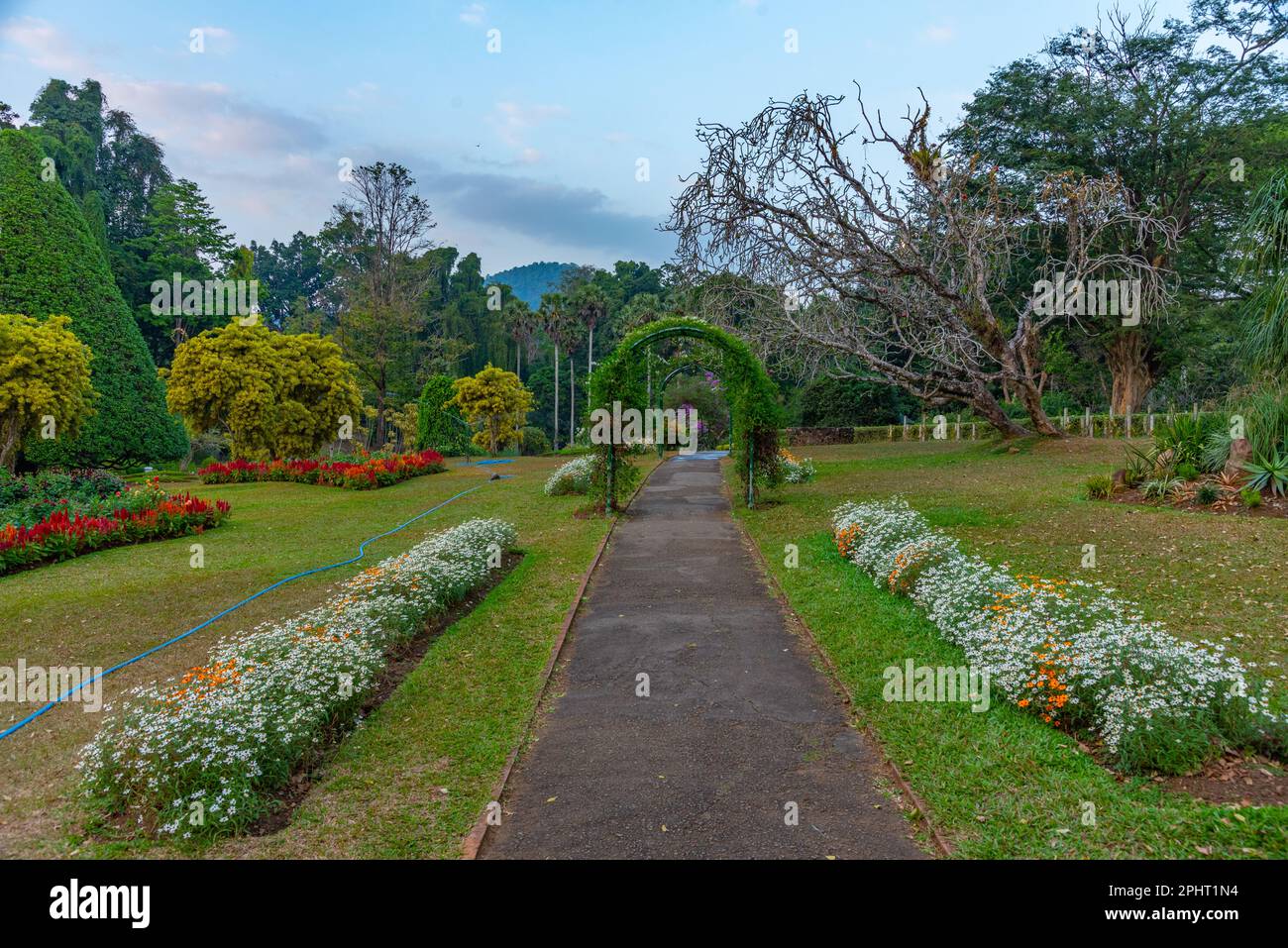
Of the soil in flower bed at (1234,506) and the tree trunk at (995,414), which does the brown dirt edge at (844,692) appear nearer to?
the soil in flower bed at (1234,506)

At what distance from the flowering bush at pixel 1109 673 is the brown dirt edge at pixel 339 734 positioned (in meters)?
4.77

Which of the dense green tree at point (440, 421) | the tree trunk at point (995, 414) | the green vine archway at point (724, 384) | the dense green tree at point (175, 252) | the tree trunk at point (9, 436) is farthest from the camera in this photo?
the dense green tree at point (175, 252)

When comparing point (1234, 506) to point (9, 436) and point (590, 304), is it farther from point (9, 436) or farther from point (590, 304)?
point (590, 304)

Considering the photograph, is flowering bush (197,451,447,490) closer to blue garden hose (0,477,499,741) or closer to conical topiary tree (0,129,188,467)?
conical topiary tree (0,129,188,467)

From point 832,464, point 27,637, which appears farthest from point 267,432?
point 832,464

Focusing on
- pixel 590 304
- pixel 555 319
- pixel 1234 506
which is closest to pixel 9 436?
pixel 1234 506

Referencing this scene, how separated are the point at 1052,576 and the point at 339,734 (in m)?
7.38

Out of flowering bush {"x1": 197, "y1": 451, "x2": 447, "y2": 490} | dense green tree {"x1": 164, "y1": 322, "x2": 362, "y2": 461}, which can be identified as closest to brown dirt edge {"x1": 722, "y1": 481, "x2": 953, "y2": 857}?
flowering bush {"x1": 197, "y1": 451, "x2": 447, "y2": 490}

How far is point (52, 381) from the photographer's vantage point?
15.7 m

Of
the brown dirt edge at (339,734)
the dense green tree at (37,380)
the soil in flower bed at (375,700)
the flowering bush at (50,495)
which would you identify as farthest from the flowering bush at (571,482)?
the dense green tree at (37,380)

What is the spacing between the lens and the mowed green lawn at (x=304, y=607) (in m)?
3.87

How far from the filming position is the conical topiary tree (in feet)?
73.1

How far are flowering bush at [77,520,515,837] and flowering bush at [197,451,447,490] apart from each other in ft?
45.3

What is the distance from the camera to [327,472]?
67.5 ft
